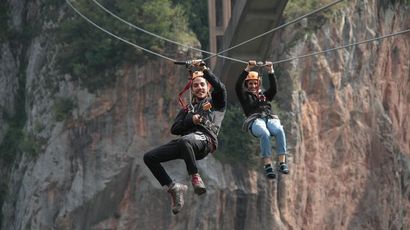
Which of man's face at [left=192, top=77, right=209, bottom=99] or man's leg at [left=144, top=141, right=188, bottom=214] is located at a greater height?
man's face at [left=192, top=77, right=209, bottom=99]

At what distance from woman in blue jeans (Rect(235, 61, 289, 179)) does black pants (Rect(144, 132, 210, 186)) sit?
1.84 m

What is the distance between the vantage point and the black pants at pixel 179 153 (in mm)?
14844

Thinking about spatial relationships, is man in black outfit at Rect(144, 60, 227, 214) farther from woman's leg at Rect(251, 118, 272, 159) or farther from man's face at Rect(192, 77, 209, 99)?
woman's leg at Rect(251, 118, 272, 159)

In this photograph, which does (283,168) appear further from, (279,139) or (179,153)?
(179,153)

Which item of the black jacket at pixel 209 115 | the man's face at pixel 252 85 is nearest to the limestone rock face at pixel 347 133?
the man's face at pixel 252 85

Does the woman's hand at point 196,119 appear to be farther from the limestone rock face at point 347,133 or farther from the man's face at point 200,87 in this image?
the limestone rock face at point 347,133

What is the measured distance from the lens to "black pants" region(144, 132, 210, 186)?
14.8m

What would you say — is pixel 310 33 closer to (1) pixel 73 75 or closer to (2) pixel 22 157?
(1) pixel 73 75

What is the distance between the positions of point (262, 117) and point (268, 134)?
0.35m

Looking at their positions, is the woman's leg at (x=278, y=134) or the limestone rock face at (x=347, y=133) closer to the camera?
the woman's leg at (x=278, y=134)

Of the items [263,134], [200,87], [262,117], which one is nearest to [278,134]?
[263,134]

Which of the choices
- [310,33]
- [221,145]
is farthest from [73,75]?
[310,33]

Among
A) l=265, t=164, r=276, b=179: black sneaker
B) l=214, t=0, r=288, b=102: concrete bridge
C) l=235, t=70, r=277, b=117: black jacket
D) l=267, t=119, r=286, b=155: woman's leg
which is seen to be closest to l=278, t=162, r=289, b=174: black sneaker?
l=265, t=164, r=276, b=179: black sneaker

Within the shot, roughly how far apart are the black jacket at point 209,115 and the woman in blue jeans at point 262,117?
1.14 m
